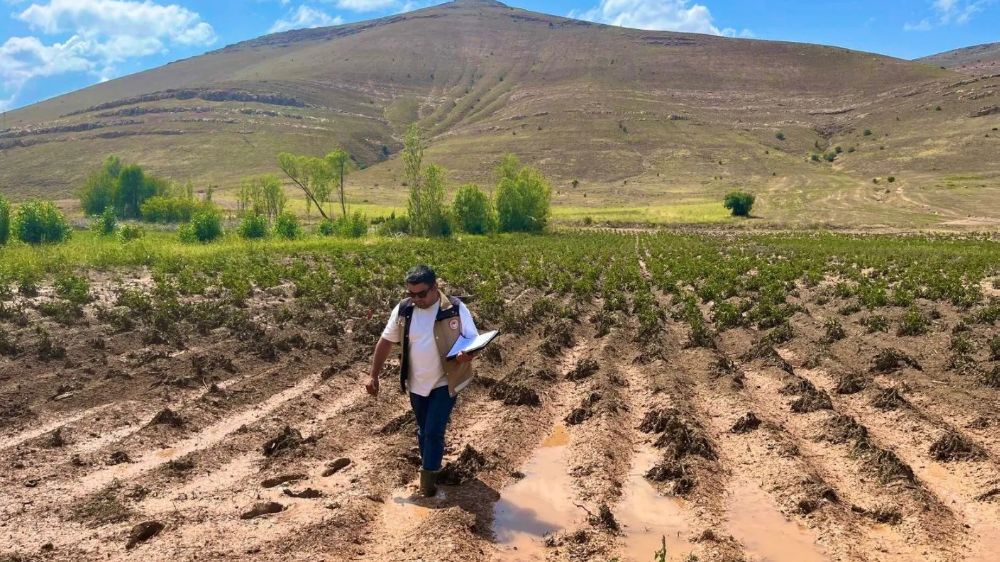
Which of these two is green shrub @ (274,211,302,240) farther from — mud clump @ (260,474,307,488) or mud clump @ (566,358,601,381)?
mud clump @ (260,474,307,488)

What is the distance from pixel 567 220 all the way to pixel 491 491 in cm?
6973

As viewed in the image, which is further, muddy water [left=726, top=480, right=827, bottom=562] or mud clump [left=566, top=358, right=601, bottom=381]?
mud clump [left=566, top=358, right=601, bottom=381]

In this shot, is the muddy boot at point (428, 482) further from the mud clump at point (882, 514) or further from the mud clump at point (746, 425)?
the mud clump at point (746, 425)

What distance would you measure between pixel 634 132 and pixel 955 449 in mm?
123777

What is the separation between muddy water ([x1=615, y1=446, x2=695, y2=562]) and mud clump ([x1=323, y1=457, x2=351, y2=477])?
317 cm

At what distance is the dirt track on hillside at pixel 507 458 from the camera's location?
590 centimetres

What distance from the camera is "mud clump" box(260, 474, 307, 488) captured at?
706 cm

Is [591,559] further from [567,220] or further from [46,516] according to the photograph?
[567,220]

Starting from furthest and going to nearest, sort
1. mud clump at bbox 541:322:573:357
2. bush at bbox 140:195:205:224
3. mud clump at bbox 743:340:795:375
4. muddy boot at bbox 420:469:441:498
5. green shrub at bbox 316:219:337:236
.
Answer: bush at bbox 140:195:205:224 < green shrub at bbox 316:219:337:236 < mud clump at bbox 541:322:573:357 < mud clump at bbox 743:340:795:375 < muddy boot at bbox 420:469:441:498

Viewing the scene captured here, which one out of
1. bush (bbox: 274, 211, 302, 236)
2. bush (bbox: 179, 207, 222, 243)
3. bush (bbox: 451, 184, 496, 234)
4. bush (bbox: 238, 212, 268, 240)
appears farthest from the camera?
→ bush (bbox: 451, 184, 496, 234)

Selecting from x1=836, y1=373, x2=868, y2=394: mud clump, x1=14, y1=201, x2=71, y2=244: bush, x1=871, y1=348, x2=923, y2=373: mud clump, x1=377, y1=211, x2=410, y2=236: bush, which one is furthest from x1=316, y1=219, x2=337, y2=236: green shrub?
x1=836, y1=373, x2=868, y2=394: mud clump

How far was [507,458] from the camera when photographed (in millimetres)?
7957

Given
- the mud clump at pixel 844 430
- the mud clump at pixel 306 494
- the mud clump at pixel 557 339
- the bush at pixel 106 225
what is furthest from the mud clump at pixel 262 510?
the bush at pixel 106 225

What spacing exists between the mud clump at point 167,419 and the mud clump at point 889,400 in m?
9.93
